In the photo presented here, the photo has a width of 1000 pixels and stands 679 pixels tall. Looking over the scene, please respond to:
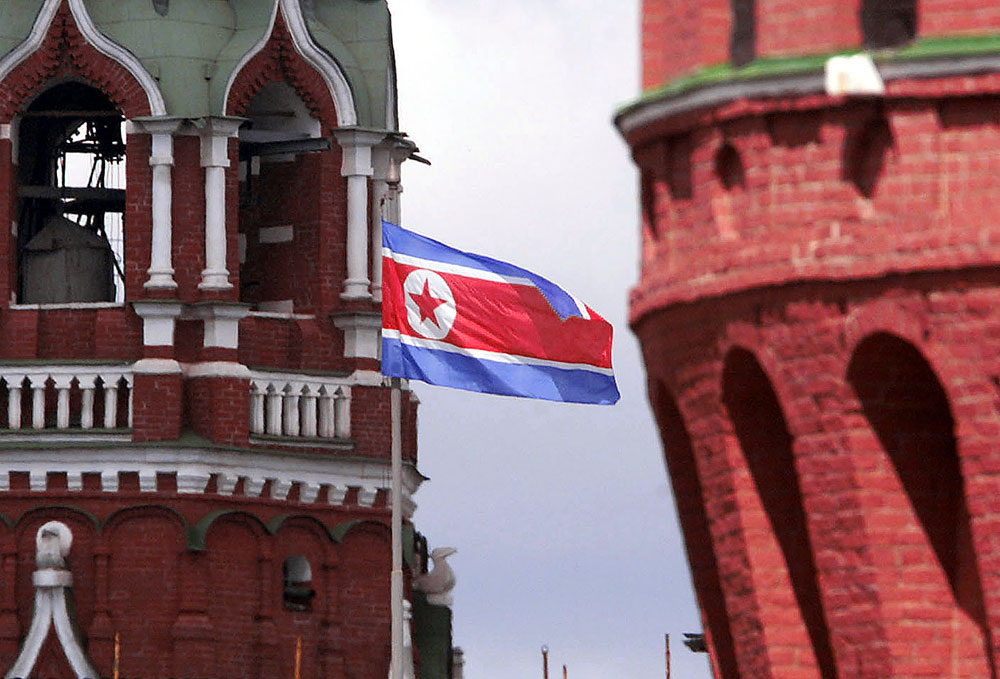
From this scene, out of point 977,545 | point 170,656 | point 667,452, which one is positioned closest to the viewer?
point 977,545

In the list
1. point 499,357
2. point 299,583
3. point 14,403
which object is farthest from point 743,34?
point 299,583

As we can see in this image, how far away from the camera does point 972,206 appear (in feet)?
127

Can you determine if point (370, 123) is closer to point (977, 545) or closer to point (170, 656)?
point (170, 656)

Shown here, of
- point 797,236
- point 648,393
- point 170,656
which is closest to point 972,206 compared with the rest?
point 797,236

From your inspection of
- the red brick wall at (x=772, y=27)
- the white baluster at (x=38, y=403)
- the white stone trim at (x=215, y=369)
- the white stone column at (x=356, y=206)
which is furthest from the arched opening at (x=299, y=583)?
the red brick wall at (x=772, y=27)

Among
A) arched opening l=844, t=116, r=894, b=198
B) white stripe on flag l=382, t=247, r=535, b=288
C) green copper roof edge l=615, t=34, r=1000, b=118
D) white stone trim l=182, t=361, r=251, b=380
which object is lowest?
arched opening l=844, t=116, r=894, b=198

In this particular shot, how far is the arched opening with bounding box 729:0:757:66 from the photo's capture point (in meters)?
40.3

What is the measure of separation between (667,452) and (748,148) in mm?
3165

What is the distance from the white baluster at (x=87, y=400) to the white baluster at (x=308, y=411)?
10.9 feet

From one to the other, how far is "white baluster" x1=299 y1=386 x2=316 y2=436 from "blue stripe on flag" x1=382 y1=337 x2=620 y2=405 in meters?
11.7

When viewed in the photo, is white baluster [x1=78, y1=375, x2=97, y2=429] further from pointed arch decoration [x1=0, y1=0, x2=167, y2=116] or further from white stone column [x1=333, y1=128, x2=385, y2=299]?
white stone column [x1=333, y1=128, x2=385, y2=299]

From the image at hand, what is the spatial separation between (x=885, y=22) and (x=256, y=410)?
117 feet

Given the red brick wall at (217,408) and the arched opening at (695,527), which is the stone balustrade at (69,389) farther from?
the arched opening at (695,527)

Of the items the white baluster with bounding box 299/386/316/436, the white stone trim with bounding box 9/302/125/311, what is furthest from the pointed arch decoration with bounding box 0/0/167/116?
the white baluster with bounding box 299/386/316/436
